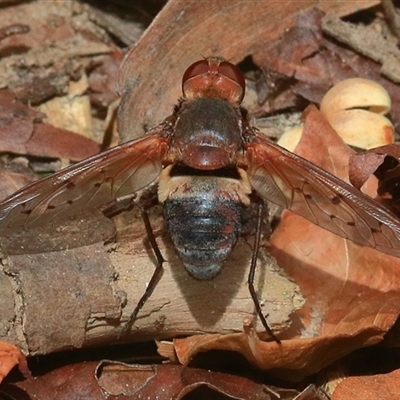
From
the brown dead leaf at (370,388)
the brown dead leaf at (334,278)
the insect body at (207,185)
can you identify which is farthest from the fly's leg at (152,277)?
the brown dead leaf at (370,388)

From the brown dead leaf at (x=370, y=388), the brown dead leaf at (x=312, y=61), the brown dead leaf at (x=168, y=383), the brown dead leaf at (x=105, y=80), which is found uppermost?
the brown dead leaf at (x=312, y=61)

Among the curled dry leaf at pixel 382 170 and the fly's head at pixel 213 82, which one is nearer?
the curled dry leaf at pixel 382 170

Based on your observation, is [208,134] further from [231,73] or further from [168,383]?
[168,383]

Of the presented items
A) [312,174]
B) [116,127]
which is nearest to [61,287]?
[312,174]

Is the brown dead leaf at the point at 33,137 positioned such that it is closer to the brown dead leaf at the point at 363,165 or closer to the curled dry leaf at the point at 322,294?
the curled dry leaf at the point at 322,294

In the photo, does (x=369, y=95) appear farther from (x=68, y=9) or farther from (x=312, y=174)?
(x=68, y=9)

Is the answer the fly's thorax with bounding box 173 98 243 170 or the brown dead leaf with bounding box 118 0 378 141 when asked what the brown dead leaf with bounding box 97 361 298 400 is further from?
the brown dead leaf with bounding box 118 0 378 141

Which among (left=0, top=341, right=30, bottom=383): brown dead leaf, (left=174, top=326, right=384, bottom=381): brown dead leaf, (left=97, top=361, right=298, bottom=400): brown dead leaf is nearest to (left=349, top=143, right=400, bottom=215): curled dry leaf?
(left=174, top=326, right=384, bottom=381): brown dead leaf
